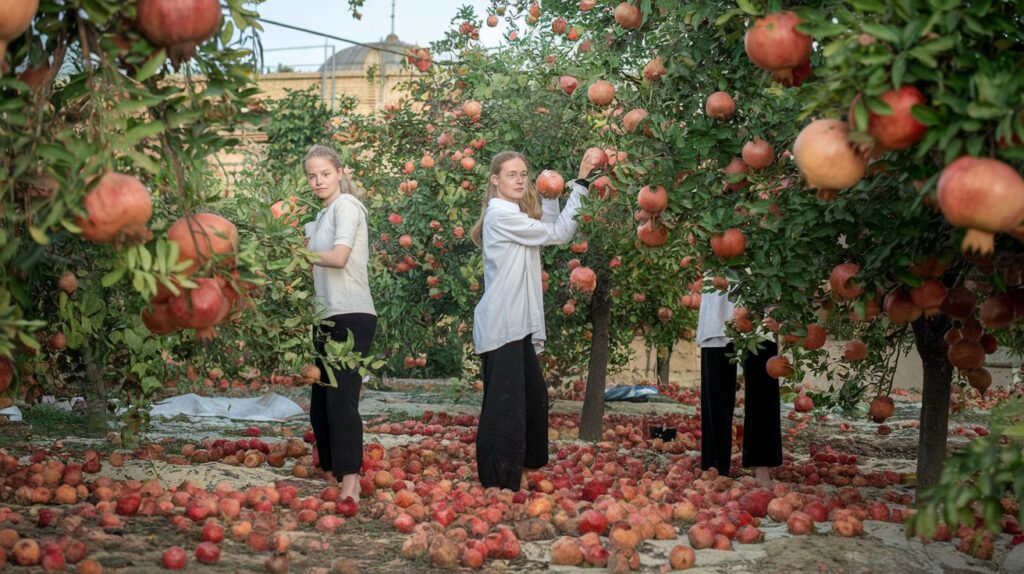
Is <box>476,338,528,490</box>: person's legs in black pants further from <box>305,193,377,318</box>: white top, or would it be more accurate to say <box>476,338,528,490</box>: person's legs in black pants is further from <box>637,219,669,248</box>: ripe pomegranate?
<box>637,219,669,248</box>: ripe pomegranate

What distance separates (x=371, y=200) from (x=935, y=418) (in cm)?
527

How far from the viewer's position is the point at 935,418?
15.2 feet

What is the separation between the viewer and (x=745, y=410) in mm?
5422

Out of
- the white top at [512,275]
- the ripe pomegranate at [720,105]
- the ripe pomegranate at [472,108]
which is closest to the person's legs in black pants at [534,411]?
the white top at [512,275]

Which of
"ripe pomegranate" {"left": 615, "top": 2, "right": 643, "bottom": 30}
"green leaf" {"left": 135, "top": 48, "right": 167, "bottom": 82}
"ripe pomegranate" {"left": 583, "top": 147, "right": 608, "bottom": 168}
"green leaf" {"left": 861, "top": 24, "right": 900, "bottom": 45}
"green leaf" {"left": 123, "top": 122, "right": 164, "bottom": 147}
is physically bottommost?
"green leaf" {"left": 123, "top": 122, "right": 164, "bottom": 147}

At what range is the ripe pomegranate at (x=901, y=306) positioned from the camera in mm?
3344

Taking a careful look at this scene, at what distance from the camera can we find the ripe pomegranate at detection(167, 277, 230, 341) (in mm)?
2467

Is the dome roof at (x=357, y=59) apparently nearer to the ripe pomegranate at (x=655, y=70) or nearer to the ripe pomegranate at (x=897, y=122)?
the ripe pomegranate at (x=655, y=70)

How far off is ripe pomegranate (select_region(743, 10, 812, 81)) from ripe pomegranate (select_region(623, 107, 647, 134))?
3.92ft

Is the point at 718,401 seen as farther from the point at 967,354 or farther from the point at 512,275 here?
the point at 967,354

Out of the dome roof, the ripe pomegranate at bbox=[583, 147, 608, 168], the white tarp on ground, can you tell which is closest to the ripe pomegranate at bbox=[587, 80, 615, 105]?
the ripe pomegranate at bbox=[583, 147, 608, 168]

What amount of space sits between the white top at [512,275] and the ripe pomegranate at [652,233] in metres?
1.08

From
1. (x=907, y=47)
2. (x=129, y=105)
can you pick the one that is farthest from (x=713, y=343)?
(x=129, y=105)

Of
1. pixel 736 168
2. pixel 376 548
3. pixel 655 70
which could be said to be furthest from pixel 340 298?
pixel 736 168
